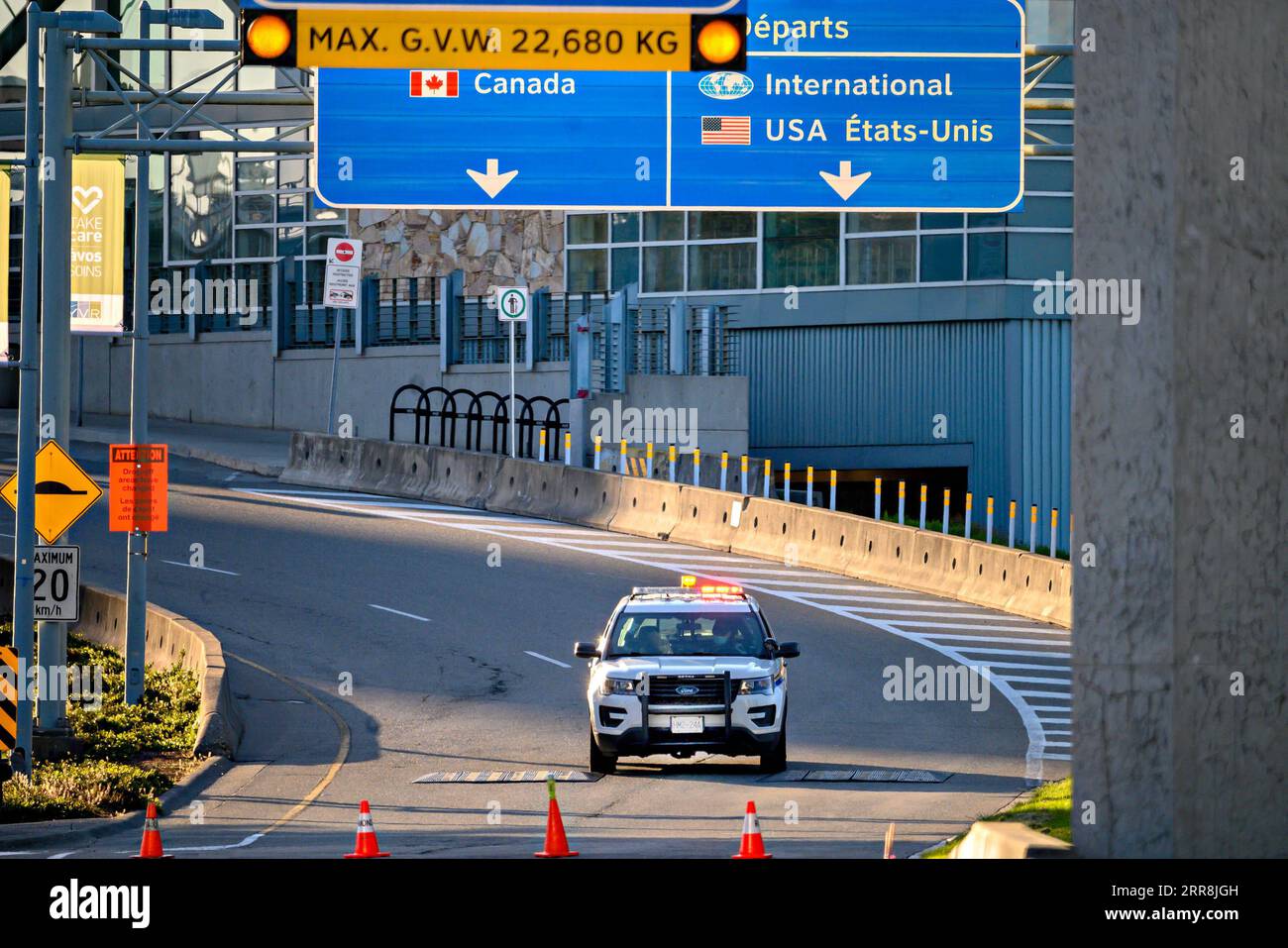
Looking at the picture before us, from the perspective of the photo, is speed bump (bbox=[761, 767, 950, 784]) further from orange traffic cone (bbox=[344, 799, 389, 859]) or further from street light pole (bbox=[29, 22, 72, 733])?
street light pole (bbox=[29, 22, 72, 733])

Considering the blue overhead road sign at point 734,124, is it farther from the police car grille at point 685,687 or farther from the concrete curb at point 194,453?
the concrete curb at point 194,453

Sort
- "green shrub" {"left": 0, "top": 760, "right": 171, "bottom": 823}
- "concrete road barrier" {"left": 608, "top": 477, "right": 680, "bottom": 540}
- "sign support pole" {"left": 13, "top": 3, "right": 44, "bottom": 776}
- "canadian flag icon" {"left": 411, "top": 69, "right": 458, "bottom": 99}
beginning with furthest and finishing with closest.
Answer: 1. "concrete road barrier" {"left": 608, "top": 477, "right": 680, "bottom": 540}
2. "canadian flag icon" {"left": 411, "top": 69, "right": 458, "bottom": 99}
3. "sign support pole" {"left": 13, "top": 3, "right": 44, "bottom": 776}
4. "green shrub" {"left": 0, "top": 760, "right": 171, "bottom": 823}

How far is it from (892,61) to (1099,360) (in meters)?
12.8

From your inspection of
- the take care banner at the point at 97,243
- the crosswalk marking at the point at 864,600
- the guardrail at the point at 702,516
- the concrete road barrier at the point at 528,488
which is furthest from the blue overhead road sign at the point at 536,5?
the concrete road barrier at the point at 528,488

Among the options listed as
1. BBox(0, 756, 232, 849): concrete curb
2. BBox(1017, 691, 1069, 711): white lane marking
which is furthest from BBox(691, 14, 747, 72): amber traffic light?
BBox(1017, 691, 1069, 711): white lane marking

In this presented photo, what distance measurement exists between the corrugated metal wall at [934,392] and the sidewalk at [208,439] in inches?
429

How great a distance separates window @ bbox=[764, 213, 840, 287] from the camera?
151 ft

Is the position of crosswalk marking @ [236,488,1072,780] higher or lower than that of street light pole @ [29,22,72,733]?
lower

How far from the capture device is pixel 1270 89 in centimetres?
934

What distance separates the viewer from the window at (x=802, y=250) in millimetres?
46000

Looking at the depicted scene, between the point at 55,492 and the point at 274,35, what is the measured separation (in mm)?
6281

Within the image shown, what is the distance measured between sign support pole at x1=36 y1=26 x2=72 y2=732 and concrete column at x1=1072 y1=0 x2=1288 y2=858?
532 inches
